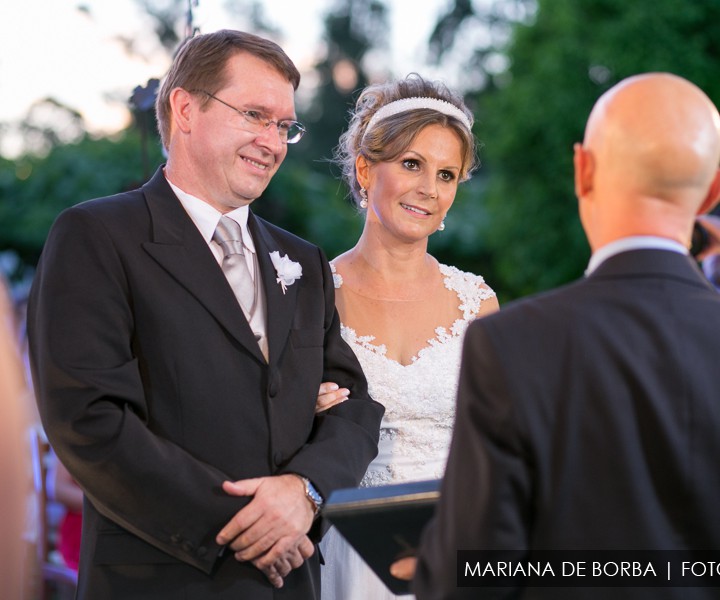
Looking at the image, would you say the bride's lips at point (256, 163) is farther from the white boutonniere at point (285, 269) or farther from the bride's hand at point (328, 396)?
the bride's hand at point (328, 396)

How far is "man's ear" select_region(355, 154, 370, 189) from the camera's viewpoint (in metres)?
4.36

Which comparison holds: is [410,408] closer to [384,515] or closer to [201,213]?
[201,213]

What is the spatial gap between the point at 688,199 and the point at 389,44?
4196 centimetres

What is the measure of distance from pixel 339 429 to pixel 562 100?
17905mm

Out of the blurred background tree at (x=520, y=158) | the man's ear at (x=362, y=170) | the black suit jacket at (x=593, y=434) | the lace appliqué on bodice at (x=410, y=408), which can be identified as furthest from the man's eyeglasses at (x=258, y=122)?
the blurred background tree at (x=520, y=158)

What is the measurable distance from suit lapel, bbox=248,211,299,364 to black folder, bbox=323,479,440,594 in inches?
32.6

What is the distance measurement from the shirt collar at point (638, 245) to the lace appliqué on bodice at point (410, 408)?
6.54ft

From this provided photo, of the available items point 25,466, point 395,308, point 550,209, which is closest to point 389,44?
point 550,209

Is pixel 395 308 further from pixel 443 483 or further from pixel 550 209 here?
pixel 550 209

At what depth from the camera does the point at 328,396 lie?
3.27 metres

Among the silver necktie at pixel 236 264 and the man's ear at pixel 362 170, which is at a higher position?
the man's ear at pixel 362 170

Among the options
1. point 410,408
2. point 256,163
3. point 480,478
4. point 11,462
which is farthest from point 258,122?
point 11,462

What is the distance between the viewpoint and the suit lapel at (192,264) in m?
2.97

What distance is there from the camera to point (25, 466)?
5.41 ft
